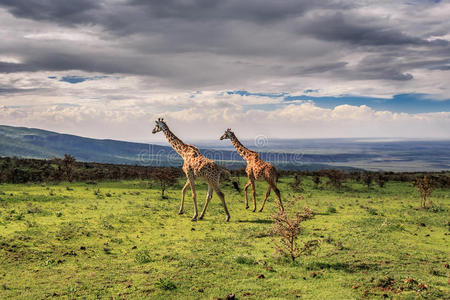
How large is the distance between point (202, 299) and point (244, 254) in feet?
11.8

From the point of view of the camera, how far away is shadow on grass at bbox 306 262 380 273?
31.6 feet

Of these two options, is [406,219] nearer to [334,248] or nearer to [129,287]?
[334,248]

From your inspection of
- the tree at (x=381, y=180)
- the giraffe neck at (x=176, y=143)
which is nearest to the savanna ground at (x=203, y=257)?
the giraffe neck at (x=176, y=143)

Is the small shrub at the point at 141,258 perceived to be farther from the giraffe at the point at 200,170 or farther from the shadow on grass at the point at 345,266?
the giraffe at the point at 200,170

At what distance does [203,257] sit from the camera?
1088 centimetres

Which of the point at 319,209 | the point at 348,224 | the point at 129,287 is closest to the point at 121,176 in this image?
the point at 319,209

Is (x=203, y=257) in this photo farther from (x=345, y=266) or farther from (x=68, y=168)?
(x=68, y=168)

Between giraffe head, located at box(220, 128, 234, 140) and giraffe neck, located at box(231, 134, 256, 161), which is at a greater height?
giraffe head, located at box(220, 128, 234, 140)

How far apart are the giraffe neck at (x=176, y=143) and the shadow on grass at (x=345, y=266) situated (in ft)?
35.4

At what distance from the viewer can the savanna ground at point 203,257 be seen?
827 cm

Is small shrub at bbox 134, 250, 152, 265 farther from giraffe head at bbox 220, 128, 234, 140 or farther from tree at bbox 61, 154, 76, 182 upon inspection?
tree at bbox 61, 154, 76, 182

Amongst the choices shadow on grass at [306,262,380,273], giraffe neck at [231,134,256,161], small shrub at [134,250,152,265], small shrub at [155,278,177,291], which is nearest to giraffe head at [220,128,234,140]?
giraffe neck at [231,134,256,161]

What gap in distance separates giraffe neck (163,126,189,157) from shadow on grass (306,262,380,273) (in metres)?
10.8

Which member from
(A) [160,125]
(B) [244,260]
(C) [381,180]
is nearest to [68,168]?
(A) [160,125]
